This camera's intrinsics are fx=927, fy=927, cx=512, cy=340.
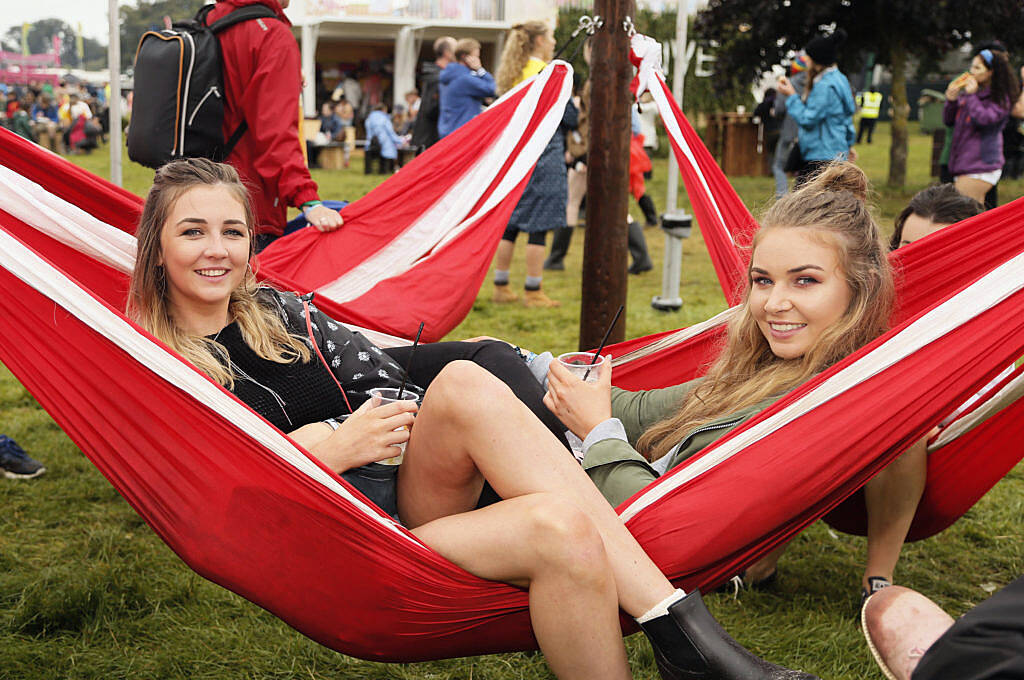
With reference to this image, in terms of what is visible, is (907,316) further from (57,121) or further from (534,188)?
(57,121)

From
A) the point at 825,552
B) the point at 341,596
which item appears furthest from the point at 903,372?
the point at 825,552

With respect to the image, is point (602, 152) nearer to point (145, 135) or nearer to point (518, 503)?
point (145, 135)

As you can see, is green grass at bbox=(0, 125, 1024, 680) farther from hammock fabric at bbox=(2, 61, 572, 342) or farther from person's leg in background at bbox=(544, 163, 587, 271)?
person's leg in background at bbox=(544, 163, 587, 271)

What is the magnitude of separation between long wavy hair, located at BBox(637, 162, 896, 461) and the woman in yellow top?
2.83 m

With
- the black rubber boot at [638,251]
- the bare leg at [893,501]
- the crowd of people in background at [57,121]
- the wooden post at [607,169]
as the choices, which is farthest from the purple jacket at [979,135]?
the crowd of people in background at [57,121]

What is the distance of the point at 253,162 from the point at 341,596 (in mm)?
1624

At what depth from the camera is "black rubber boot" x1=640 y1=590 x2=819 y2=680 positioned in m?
1.32

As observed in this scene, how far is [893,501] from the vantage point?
1886 mm

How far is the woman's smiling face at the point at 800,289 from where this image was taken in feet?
5.44

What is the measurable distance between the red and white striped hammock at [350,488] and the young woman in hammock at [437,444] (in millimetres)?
69

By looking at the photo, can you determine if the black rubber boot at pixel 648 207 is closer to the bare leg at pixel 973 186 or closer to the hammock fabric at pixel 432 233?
the bare leg at pixel 973 186

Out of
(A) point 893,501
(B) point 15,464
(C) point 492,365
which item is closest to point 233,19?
(C) point 492,365

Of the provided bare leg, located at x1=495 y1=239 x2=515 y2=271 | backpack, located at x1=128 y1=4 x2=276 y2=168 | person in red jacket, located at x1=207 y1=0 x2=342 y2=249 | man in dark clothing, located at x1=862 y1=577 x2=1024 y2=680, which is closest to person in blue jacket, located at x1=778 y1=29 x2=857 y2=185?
bare leg, located at x1=495 y1=239 x2=515 y2=271

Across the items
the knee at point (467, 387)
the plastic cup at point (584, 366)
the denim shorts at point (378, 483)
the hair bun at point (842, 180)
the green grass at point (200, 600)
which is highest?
the hair bun at point (842, 180)
